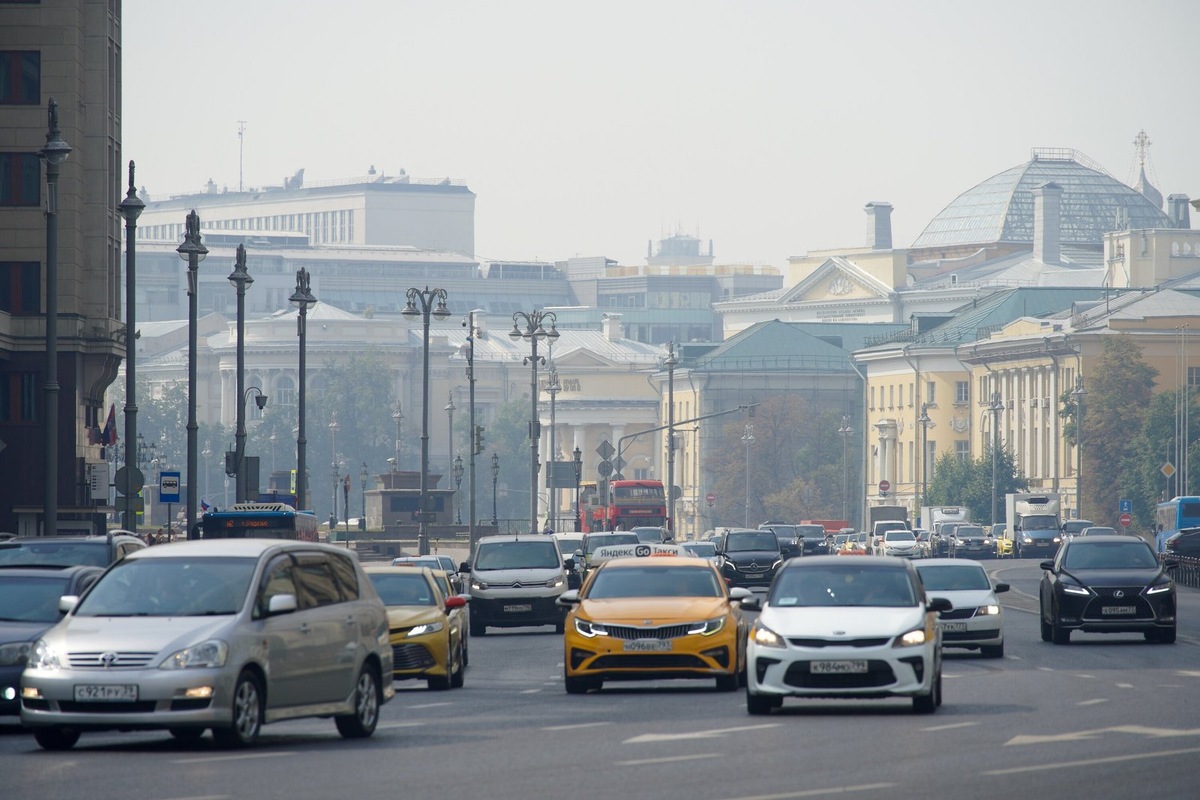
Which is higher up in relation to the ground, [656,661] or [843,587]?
[843,587]

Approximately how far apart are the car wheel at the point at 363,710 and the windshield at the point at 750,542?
1653 inches

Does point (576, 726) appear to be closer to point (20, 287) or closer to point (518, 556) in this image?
point (518, 556)

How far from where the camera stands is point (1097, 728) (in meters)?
22.5

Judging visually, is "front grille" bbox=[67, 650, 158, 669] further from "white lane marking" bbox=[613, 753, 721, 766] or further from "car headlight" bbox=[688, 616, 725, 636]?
"car headlight" bbox=[688, 616, 725, 636]

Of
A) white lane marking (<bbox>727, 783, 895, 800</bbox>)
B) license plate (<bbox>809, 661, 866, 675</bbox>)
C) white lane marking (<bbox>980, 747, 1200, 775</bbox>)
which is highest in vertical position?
license plate (<bbox>809, 661, 866, 675</bbox>)

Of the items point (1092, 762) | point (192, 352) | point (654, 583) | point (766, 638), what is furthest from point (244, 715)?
point (192, 352)

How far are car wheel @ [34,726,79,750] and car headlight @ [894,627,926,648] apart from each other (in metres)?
7.23

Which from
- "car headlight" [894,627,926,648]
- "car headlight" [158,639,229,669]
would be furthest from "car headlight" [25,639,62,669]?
"car headlight" [894,627,926,648]

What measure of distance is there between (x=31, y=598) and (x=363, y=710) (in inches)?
179

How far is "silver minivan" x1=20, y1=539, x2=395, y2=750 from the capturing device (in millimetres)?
19688

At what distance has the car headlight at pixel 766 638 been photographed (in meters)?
23.9

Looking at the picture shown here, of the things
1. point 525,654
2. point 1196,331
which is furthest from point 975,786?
point 1196,331

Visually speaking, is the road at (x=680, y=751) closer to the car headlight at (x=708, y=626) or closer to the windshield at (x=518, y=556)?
the car headlight at (x=708, y=626)

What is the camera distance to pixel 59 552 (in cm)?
2931
